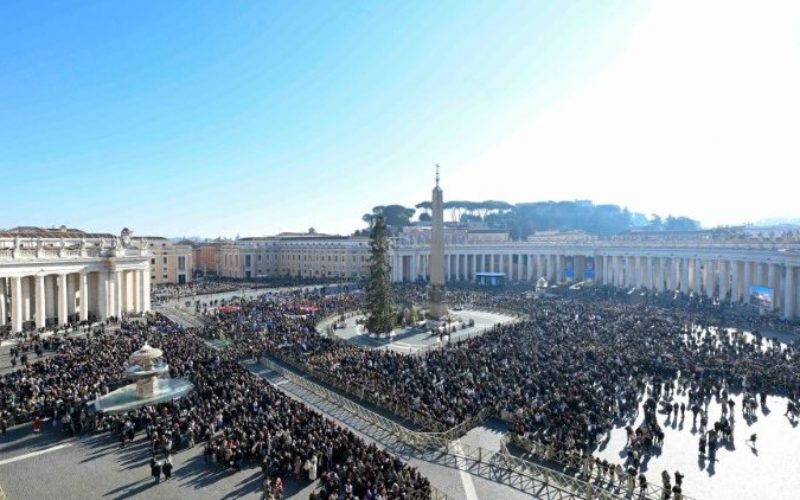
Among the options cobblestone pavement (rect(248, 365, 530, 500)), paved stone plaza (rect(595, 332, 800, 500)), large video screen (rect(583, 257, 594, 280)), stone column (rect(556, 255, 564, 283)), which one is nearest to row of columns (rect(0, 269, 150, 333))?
cobblestone pavement (rect(248, 365, 530, 500))

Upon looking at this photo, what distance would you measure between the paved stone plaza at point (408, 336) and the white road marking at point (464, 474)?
1477 centimetres

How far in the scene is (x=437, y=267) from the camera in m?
42.2

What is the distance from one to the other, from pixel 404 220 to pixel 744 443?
100149mm

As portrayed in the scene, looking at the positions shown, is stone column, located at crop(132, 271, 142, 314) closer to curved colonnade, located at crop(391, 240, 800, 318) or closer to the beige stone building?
the beige stone building

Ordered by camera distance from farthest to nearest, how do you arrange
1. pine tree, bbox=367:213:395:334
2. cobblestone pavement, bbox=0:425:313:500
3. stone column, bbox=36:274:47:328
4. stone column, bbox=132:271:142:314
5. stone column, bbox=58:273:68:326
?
stone column, bbox=132:271:142:314 < stone column, bbox=58:273:68:326 < pine tree, bbox=367:213:395:334 < stone column, bbox=36:274:47:328 < cobblestone pavement, bbox=0:425:313:500

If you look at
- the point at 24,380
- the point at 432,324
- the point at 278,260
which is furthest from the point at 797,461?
the point at 278,260

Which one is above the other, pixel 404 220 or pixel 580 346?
pixel 404 220

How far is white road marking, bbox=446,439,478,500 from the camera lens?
1363 centimetres

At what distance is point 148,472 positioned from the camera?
1509cm

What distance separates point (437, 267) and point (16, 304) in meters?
32.3

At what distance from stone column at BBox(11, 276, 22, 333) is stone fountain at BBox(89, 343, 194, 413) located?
19.5m

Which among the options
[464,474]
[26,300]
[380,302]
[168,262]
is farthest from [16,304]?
[168,262]

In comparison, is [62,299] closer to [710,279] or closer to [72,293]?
[72,293]

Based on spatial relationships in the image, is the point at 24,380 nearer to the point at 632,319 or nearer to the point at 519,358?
the point at 519,358
